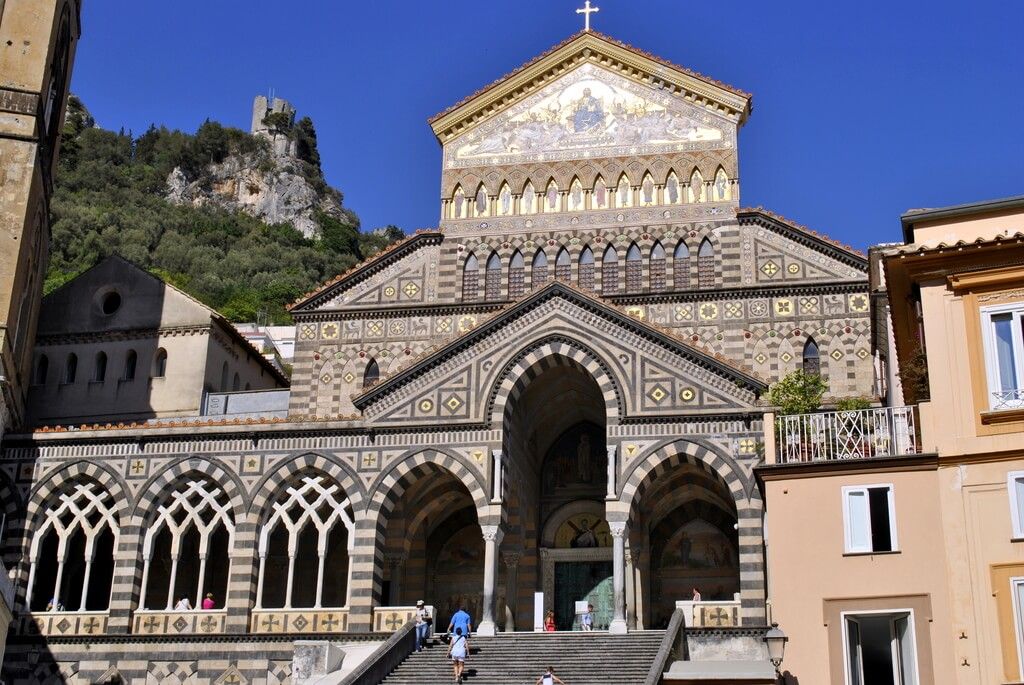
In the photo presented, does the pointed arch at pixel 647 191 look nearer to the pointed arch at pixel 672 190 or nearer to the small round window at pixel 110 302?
the pointed arch at pixel 672 190

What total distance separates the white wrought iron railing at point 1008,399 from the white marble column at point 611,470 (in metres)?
11.2

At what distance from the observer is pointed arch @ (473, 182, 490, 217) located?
42.0 metres

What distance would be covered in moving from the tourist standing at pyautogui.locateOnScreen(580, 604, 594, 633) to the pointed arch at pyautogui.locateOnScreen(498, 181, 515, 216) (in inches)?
518

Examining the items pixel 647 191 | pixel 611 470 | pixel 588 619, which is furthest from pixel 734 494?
pixel 647 191

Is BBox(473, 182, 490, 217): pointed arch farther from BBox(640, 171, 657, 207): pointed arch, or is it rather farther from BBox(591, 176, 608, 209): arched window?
BBox(640, 171, 657, 207): pointed arch

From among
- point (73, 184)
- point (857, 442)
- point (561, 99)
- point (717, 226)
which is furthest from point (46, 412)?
point (73, 184)

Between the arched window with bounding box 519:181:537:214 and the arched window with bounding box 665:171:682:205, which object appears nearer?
the arched window with bounding box 665:171:682:205

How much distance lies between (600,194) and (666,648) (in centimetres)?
1876

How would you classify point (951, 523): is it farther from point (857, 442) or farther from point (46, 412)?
point (46, 412)

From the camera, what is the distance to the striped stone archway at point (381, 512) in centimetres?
3212

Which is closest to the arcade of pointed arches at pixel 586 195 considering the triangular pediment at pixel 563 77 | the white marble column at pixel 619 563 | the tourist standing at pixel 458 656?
the triangular pediment at pixel 563 77

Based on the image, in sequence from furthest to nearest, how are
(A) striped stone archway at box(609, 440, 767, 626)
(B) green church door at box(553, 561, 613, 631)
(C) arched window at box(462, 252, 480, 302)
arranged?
(C) arched window at box(462, 252, 480, 302)
(B) green church door at box(553, 561, 613, 631)
(A) striped stone archway at box(609, 440, 767, 626)

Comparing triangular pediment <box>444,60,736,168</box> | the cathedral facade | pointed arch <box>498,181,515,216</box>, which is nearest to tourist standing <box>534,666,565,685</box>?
the cathedral facade

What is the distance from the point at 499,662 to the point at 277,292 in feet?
230
